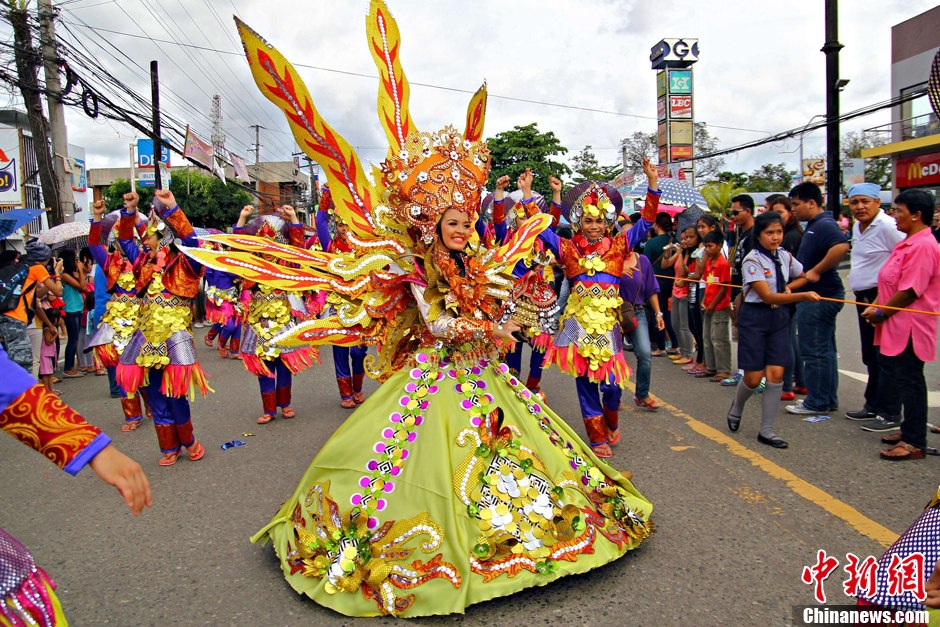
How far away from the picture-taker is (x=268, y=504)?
432cm

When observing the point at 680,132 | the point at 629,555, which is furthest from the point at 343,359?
the point at 680,132

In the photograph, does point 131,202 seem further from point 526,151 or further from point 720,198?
point 720,198

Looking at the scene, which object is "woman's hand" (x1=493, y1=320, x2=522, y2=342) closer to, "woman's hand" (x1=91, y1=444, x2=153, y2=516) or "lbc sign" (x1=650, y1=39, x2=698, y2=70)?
"woman's hand" (x1=91, y1=444, x2=153, y2=516)

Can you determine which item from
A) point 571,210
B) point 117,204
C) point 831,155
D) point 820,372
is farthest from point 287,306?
point 117,204

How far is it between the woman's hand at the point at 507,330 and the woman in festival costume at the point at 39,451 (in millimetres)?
1857

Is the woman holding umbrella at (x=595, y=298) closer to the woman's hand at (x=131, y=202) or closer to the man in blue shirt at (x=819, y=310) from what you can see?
the man in blue shirt at (x=819, y=310)

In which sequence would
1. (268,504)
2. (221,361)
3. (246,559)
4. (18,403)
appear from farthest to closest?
(221,361) < (268,504) < (246,559) < (18,403)

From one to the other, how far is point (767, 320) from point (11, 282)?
6.56m

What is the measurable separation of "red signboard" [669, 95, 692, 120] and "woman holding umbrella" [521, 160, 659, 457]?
39455 millimetres

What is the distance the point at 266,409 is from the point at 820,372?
5.32 meters

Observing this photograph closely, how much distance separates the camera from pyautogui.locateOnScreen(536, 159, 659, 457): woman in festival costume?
4.91m

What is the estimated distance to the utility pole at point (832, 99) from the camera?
11.0 m

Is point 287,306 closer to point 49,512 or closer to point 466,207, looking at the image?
point 49,512

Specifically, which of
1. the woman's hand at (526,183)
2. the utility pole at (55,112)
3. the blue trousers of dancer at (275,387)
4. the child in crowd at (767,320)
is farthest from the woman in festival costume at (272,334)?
the utility pole at (55,112)
